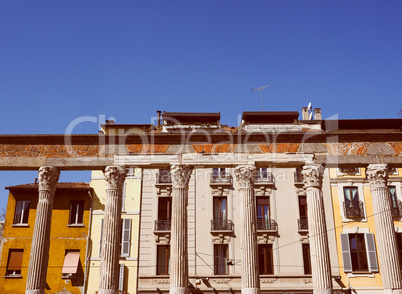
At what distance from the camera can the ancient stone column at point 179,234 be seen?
57.8 feet

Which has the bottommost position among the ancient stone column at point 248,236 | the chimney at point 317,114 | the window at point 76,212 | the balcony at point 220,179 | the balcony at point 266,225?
the ancient stone column at point 248,236

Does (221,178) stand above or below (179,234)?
above

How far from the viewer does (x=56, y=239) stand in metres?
28.3

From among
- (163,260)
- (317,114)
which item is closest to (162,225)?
(163,260)

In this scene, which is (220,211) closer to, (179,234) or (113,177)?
(179,234)

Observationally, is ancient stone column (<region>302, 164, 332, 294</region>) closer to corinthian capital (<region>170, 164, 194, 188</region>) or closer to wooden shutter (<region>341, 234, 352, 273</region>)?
corinthian capital (<region>170, 164, 194, 188</region>)

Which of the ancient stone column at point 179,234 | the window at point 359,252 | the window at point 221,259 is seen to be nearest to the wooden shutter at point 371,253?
the window at point 359,252

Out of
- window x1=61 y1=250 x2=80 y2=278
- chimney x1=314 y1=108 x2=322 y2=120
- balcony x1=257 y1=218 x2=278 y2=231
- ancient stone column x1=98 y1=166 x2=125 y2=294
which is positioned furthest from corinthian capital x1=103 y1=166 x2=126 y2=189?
chimney x1=314 y1=108 x2=322 y2=120

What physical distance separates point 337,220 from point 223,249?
24.6 ft

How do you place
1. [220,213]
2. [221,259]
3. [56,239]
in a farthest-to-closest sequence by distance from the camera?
[56,239] → [220,213] → [221,259]

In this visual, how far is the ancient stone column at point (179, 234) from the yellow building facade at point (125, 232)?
918 centimetres

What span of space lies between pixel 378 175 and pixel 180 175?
8902mm

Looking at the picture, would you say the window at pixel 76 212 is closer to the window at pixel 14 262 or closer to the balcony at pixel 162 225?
the window at pixel 14 262

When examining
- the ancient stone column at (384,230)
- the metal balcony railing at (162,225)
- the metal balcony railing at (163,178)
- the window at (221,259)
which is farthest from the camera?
the metal balcony railing at (163,178)
